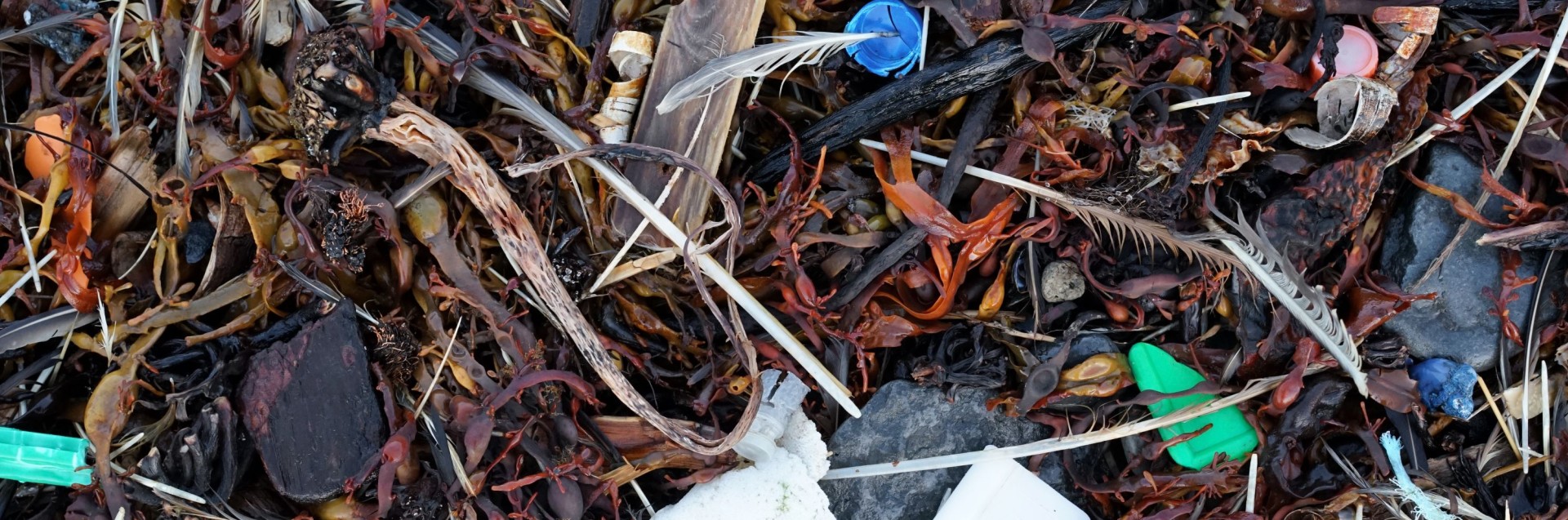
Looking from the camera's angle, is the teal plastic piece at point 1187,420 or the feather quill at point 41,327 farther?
the teal plastic piece at point 1187,420

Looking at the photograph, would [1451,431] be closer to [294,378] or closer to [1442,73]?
[1442,73]

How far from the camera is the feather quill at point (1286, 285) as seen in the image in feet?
6.89

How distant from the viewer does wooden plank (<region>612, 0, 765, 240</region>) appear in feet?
6.80

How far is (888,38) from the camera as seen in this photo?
2.12 metres

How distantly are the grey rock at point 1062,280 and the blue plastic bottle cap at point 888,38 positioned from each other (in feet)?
1.98

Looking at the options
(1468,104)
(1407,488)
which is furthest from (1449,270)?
(1407,488)

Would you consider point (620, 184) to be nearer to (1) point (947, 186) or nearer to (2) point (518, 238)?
(2) point (518, 238)

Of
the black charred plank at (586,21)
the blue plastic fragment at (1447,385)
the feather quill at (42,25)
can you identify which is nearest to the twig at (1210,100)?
the blue plastic fragment at (1447,385)

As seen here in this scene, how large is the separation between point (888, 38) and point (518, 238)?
984mm

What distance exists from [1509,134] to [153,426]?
11.0ft

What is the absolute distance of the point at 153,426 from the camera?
2.13m

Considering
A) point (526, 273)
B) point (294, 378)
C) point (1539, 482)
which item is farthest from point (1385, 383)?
point (294, 378)

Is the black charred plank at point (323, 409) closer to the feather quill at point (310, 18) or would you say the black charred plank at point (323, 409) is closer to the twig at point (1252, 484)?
the feather quill at point (310, 18)

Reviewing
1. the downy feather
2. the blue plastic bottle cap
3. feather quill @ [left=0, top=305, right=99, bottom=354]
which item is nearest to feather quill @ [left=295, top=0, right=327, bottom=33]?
the downy feather
